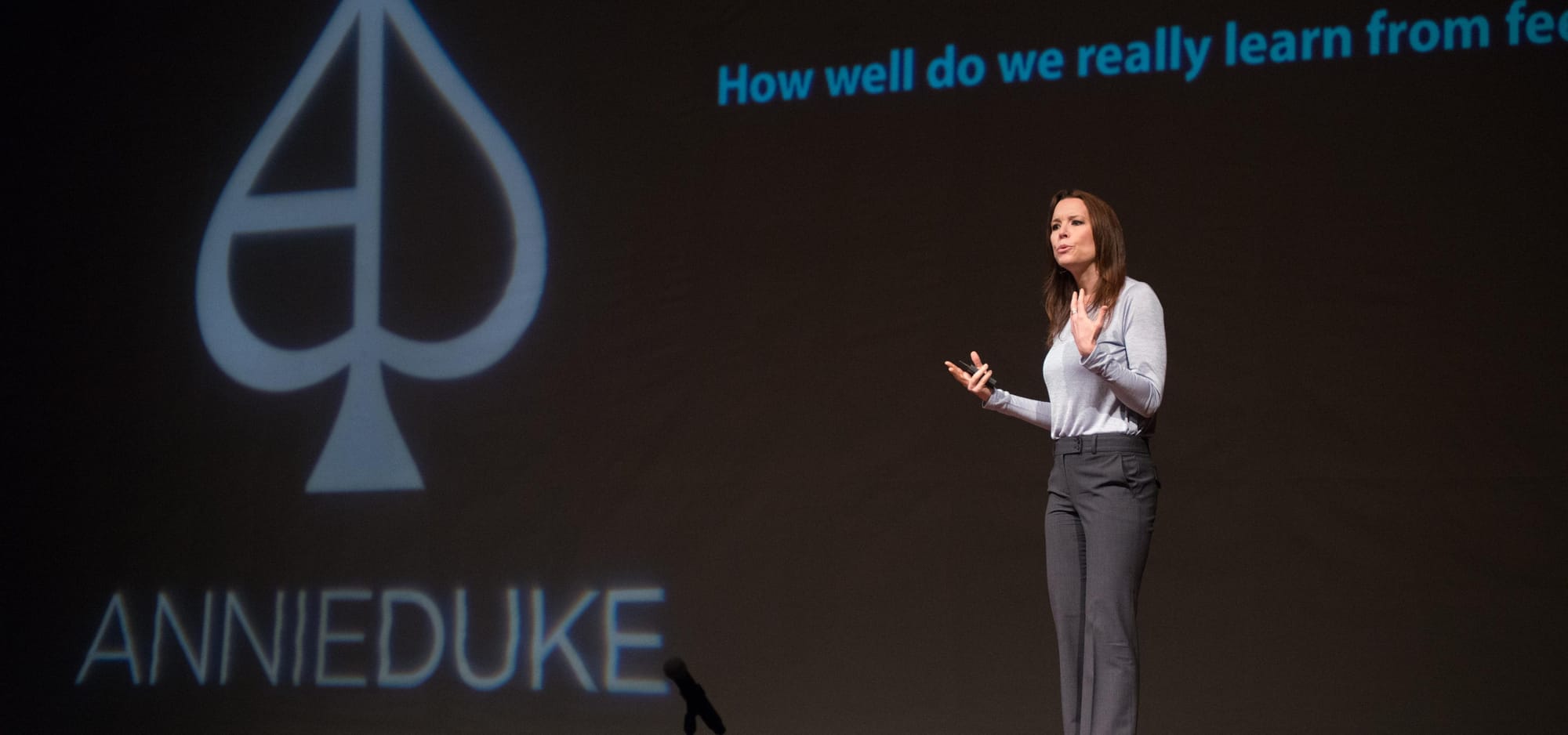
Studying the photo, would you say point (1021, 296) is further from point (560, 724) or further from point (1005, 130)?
point (560, 724)

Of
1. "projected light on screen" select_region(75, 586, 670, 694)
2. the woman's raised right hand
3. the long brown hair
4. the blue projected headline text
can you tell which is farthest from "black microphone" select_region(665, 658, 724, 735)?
the blue projected headline text

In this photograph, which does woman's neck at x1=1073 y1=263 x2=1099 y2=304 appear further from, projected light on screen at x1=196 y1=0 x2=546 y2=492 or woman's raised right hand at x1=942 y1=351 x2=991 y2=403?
projected light on screen at x1=196 y1=0 x2=546 y2=492

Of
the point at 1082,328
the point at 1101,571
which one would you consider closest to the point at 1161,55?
the point at 1082,328

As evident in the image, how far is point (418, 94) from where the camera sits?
4750 mm

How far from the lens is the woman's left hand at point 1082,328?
2553 millimetres

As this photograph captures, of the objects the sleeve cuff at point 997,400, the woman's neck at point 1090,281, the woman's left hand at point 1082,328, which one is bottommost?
the sleeve cuff at point 997,400

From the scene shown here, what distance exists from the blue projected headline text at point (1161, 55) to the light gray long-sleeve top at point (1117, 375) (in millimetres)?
1559

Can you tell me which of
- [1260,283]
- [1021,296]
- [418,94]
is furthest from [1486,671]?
[418,94]

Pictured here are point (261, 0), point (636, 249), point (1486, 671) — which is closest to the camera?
point (1486, 671)

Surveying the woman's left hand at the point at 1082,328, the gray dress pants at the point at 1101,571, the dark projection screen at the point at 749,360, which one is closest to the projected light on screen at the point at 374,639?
the dark projection screen at the point at 749,360

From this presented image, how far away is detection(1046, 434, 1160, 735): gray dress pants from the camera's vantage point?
259cm

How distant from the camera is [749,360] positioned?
4.34m

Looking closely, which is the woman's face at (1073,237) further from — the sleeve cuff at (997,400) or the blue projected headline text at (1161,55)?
the blue projected headline text at (1161,55)

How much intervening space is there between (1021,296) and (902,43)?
2.83 feet
